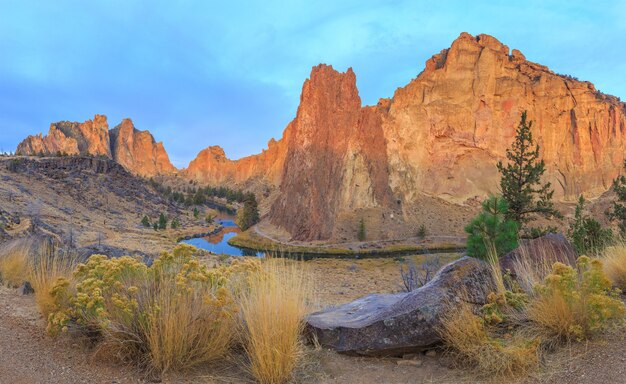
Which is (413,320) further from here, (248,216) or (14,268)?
(248,216)

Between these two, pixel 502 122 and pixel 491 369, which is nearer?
pixel 491 369

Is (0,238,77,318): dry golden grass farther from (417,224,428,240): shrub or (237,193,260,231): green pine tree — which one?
(237,193,260,231): green pine tree

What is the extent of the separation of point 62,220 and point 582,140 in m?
91.0

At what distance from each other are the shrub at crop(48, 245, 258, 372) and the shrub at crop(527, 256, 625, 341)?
3862 mm

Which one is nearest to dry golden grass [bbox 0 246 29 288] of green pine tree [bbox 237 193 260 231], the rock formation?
the rock formation

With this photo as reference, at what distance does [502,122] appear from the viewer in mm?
77188

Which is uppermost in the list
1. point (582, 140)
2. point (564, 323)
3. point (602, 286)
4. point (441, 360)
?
point (582, 140)

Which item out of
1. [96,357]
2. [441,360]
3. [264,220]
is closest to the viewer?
[96,357]

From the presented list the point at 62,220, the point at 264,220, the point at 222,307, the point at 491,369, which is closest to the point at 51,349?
the point at 222,307

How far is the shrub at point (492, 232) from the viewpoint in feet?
42.8

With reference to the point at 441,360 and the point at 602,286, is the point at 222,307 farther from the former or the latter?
the point at 602,286

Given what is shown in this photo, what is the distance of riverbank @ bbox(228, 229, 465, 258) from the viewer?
53853 mm

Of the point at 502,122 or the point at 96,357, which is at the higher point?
the point at 502,122

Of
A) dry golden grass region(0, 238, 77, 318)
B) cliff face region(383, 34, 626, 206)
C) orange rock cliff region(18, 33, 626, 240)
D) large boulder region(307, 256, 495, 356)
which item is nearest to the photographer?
large boulder region(307, 256, 495, 356)
